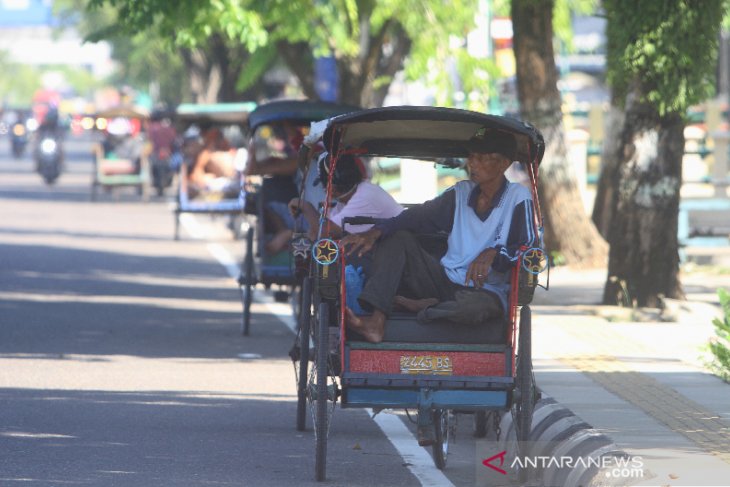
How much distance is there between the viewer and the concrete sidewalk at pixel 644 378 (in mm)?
8891

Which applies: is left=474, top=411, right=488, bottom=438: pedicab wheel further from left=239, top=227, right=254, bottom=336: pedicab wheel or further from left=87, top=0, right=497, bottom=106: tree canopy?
left=87, top=0, right=497, bottom=106: tree canopy

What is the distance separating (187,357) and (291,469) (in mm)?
4840

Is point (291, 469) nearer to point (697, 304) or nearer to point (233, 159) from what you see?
point (697, 304)

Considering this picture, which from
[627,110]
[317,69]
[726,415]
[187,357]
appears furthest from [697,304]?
[317,69]

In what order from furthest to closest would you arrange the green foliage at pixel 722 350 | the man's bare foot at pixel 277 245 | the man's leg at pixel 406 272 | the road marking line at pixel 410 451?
1. the man's bare foot at pixel 277 245
2. the green foliage at pixel 722 350
3. the man's leg at pixel 406 272
4. the road marking line at pixel 410 451

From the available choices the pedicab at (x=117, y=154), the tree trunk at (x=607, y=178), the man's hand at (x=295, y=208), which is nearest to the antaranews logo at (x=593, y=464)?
the man's hand at (x=295, y=208)

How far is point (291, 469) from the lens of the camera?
930cm

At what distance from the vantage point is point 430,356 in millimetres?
9188

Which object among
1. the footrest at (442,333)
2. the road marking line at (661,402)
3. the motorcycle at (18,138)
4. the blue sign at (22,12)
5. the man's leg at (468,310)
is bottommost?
the motorcycle at (18,138)

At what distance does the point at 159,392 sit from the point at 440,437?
3340 mm

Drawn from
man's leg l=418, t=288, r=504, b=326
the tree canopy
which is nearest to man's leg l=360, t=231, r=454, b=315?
man's leg l=418, t=288, r=504, b=326

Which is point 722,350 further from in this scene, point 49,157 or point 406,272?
point 49,157

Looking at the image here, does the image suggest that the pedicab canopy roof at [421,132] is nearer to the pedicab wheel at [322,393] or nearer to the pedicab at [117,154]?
the pedicab wheel at [322,393]

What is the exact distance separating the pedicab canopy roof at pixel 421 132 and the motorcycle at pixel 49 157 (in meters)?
33.2
